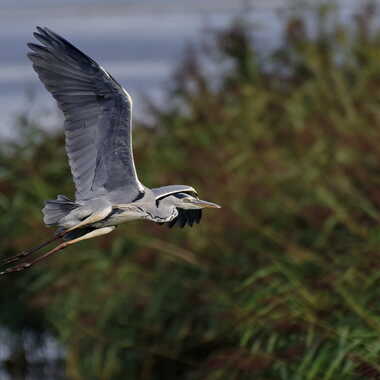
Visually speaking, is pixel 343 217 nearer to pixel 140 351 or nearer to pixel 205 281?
pixel 205 281

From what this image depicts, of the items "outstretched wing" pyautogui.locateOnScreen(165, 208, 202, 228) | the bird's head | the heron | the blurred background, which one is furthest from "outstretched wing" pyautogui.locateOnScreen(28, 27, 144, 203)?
the blurred background

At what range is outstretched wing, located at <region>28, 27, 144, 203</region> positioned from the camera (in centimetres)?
245

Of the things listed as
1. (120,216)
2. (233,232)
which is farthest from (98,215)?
(233,232)

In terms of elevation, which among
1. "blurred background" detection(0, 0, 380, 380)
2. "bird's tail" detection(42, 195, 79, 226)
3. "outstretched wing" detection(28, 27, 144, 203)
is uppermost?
"outstretched wing" detection(28, 27, 144, 203)

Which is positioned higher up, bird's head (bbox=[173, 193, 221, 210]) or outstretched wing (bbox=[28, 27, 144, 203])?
outstretched wing (bbox=[28, 27, 144, 203])

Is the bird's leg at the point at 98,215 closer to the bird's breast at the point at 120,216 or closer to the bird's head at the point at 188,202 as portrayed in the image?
the bird's breast at the point at 120,216

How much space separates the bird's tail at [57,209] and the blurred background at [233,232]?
194cm

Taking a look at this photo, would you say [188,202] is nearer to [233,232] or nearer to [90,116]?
[90,116]

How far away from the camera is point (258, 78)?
26.3 ft

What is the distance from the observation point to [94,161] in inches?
102

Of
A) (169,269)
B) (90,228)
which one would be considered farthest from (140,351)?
(90,228)

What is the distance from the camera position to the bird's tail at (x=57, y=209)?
8.05 feet

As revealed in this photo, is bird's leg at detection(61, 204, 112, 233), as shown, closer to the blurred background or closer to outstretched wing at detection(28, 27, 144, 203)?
outstretched wing at detection(28, 27, 144, 203)

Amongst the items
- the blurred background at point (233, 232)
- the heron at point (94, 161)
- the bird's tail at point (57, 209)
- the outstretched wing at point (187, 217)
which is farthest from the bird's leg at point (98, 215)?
the blurred background at point (233, 232)
